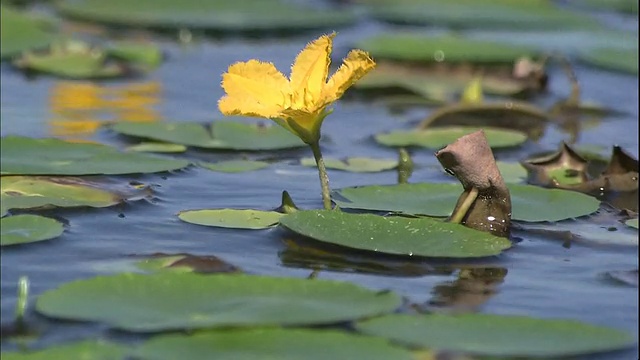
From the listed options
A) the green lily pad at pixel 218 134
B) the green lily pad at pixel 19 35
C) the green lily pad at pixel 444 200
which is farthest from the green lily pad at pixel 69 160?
the green lily pad at pixel 19 35

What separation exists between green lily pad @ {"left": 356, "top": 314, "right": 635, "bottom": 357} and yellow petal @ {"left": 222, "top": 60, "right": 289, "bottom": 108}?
2.32 ft

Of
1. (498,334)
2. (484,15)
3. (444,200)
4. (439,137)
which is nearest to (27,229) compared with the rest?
(444,200)

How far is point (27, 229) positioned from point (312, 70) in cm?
75

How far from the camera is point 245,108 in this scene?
3029 mm

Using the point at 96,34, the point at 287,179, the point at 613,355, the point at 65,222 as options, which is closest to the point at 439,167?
the point at 287,179

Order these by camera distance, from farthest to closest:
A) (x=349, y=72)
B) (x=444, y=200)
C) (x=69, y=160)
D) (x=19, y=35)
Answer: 1. (x=19, y=35)
2. (x=69, y=160)
3. (x=444, y=200)
4. (x=349, y=72)

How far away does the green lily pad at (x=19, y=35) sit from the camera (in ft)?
19.3

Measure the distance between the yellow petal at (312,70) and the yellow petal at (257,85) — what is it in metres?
0.03

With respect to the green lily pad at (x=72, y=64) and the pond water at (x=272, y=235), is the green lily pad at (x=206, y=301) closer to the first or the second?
the pond water at (x=272, y=235)

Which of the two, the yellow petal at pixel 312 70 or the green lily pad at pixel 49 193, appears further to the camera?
the green lily pad at pixel 49 193

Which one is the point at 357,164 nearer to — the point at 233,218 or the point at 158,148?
the point at 158,148

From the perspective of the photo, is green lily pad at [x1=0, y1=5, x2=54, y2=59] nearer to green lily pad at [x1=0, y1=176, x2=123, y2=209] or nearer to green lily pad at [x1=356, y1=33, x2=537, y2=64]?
green lily pad at [x1=356, y1=33, x2=537, y2=64]

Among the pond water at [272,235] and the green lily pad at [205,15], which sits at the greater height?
the green lily pad at [205,15]

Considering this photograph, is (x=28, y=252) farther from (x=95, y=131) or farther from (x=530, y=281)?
(x=95, y=131)
